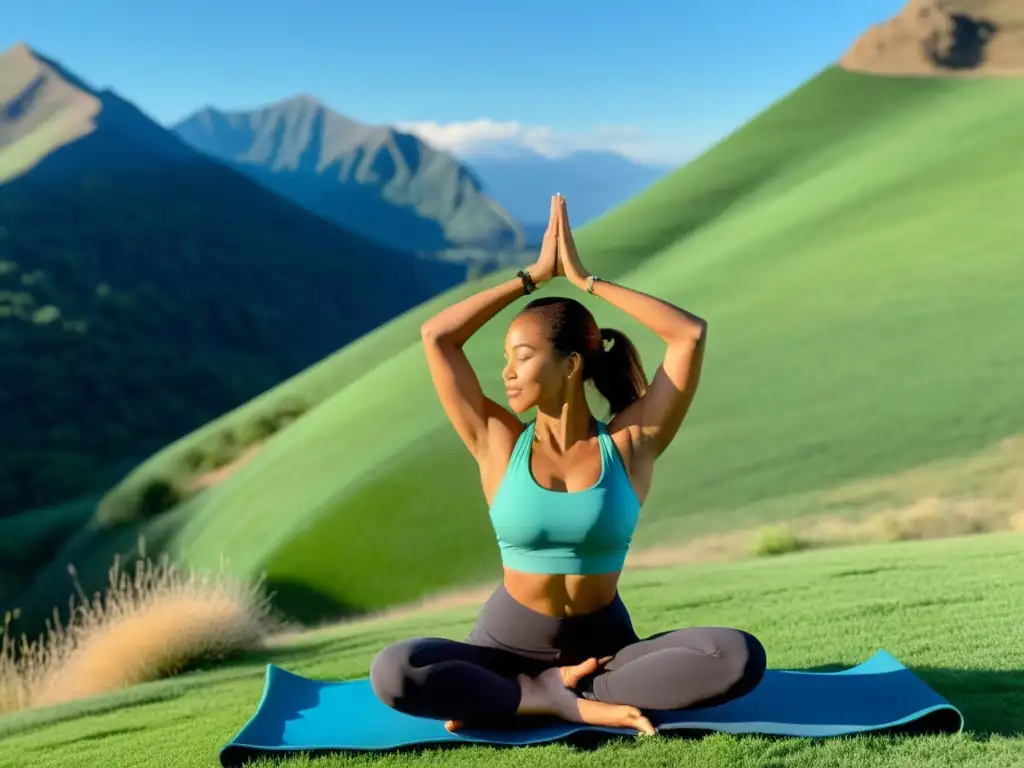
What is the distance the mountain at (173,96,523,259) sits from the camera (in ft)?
454

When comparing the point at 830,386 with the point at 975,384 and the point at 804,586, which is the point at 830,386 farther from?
the point at 804,586

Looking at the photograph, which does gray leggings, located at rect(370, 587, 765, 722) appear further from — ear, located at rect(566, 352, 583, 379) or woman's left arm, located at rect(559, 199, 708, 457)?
ear, located at rect(566, 352, 583, 379)

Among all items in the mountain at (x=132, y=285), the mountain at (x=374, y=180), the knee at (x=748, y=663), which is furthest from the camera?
the mountain at (x=374, y=180)

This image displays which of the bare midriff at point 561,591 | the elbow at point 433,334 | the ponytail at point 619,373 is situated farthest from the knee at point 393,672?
the ponytail at point 619,373

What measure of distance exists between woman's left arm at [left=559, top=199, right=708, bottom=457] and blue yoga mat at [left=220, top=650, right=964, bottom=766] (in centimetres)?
95

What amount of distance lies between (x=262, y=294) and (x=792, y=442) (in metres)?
54.8

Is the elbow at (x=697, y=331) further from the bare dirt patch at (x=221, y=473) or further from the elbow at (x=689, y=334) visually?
the bare dirt patch at (x=221, y=473)

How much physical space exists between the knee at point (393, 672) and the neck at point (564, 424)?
821mm

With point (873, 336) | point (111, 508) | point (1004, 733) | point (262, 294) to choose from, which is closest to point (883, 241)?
point (873, 336)

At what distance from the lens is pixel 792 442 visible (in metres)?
11.7

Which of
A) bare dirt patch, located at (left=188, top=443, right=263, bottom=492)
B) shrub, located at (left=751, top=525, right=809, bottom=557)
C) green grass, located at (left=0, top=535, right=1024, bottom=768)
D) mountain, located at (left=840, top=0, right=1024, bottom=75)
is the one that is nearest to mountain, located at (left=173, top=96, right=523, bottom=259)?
mountain, located at (left=840, top=0, right=1024, bottom=75)

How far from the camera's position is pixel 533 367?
10.6 feet

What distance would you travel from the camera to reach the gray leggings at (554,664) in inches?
119

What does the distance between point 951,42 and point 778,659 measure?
29.6 metres
